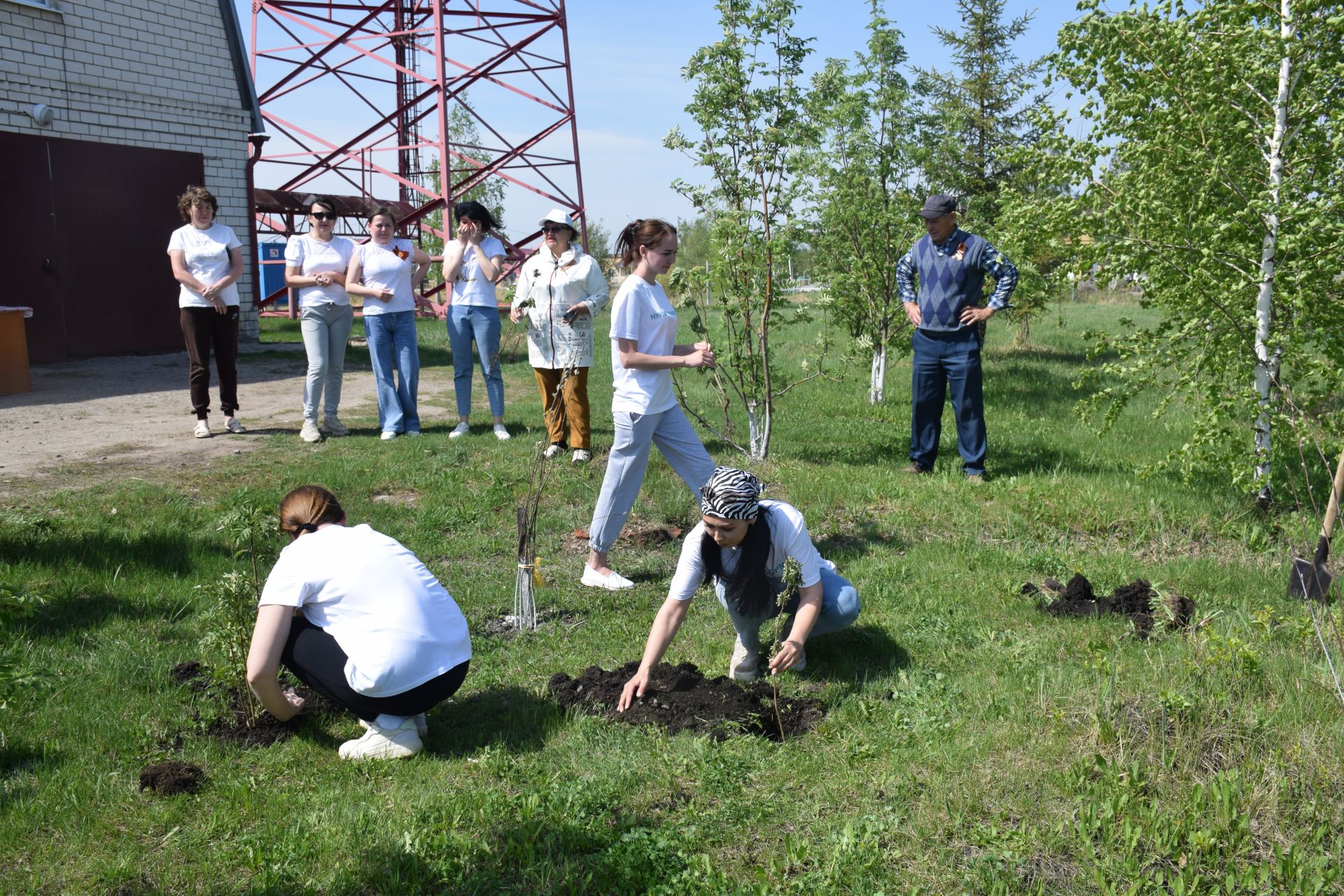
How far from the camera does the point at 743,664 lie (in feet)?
15.0

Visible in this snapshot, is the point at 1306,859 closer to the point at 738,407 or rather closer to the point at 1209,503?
the point at 1209,503

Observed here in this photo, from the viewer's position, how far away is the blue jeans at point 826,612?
14.8 feet

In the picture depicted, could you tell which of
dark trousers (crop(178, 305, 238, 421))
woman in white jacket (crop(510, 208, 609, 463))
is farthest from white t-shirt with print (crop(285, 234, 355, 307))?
woman in white jacket (crop(510, 208, 609, 463))

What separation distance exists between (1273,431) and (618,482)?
14.3ft

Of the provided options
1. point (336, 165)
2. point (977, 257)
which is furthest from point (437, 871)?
point (336, 165)

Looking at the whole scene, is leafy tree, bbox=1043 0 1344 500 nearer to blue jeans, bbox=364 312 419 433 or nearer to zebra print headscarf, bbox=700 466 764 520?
zebra print headscarf, bbox=700 466 764 520

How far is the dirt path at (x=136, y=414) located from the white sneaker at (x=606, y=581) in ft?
12.0

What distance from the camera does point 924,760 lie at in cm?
377

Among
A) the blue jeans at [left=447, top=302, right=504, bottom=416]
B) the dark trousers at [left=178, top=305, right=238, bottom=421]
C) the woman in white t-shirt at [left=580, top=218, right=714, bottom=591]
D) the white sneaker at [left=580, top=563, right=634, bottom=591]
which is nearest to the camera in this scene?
the woman in white t-shirt at [left=580, top=218, right=714, bottom=591]

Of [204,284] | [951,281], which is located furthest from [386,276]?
[951,281]

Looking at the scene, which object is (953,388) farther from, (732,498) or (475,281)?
(732,498)

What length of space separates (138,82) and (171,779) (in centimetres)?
1362

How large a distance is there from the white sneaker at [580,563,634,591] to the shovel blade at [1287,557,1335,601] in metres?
3.50

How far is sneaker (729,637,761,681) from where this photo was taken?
457 cm
